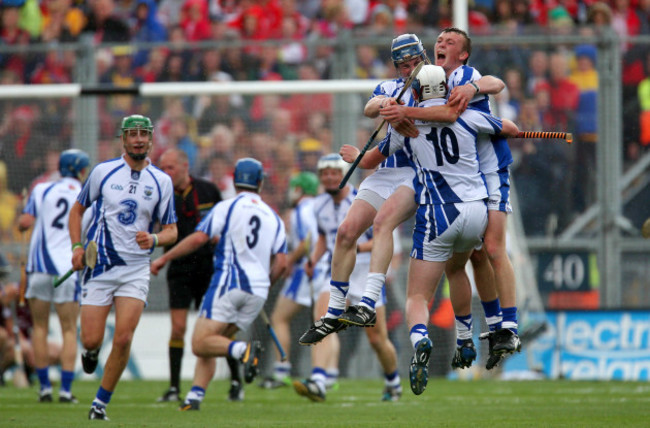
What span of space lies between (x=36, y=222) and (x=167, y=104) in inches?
174

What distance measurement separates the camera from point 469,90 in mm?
8219

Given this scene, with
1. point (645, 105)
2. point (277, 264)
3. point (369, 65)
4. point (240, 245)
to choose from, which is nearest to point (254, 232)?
point (240, 245)

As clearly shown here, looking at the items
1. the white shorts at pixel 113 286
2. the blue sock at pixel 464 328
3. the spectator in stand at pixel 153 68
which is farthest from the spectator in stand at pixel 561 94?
the white shorts at pixel 113 286

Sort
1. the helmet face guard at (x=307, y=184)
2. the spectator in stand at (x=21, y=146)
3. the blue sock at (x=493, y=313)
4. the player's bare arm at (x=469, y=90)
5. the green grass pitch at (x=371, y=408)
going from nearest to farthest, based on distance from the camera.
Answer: the player's bare arm at (x=469, y=90)
the blue sock at (x=493, y=313)
the green grass pitch at (x=371, y=408)
the helmet face guard at (x=307, y=184)
the spectator in stand at (x=21, y=146)

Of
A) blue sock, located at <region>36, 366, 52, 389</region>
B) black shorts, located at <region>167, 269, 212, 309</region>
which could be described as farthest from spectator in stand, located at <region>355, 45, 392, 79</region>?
blue sock, located at <region>36, 366, 52, 389</region>

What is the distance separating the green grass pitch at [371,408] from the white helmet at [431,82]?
2.63m

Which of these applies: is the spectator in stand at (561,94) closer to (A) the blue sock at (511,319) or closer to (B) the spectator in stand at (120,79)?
(B) the spectator in stand at (120,79)

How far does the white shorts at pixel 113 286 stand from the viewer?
31.6 ft

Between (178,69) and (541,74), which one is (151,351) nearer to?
(178,69)

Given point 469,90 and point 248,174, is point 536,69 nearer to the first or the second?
point 248,174

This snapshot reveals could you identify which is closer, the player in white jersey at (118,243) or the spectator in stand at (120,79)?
the player in white jersey at (118,243)

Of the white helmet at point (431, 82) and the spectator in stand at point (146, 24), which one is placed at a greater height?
the spectator in stand at point (146, 24)

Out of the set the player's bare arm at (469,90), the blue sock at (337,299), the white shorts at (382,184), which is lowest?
the blue sock at (337,299)

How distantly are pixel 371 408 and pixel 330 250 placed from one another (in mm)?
2228
